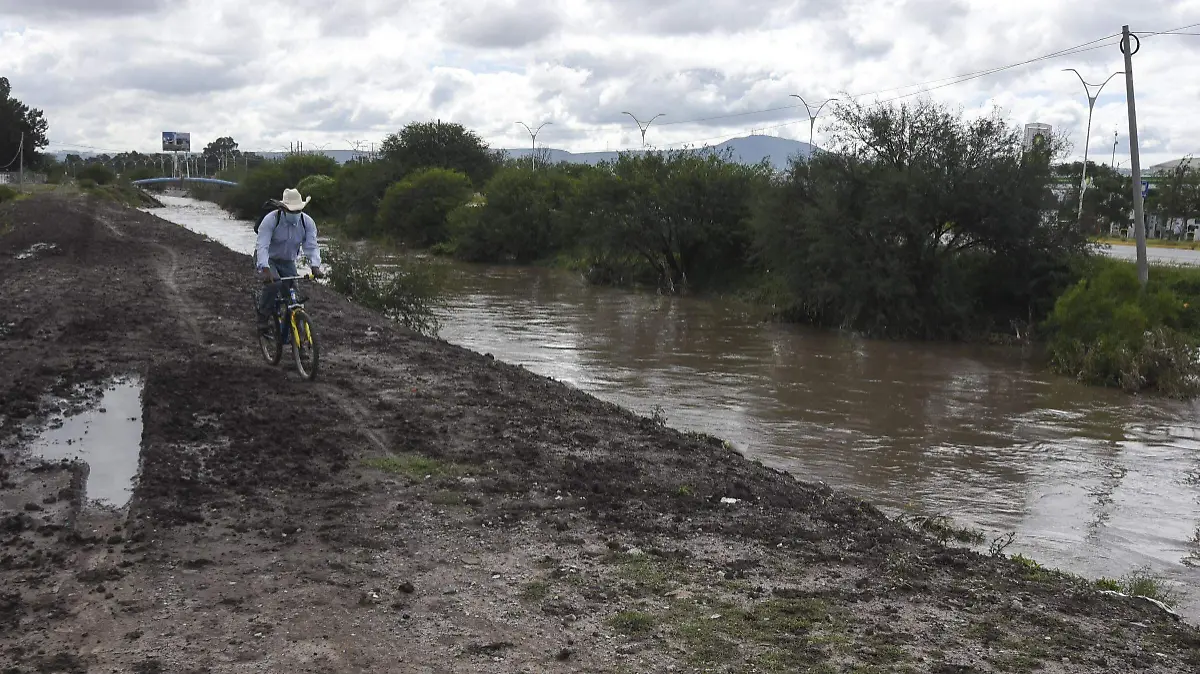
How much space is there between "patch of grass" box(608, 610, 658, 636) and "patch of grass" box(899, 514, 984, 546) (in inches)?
157

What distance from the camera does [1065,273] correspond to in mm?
28109

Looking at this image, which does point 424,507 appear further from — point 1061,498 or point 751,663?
point 1061,498

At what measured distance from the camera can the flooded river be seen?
10805 millimetres

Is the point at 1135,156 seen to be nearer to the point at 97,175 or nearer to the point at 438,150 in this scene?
the point at 438,150

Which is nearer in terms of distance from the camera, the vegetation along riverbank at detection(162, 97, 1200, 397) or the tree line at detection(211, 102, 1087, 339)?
the vegetation along riverbank at detection(162, 97, 1200, 397)

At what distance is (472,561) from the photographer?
611 centimetres

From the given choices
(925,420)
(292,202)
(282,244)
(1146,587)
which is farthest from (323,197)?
(1146,587)

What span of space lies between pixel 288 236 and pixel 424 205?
181 ft

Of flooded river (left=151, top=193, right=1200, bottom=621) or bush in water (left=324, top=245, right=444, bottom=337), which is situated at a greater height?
bush in water (left=324, top=245, right=444, bottom=337)

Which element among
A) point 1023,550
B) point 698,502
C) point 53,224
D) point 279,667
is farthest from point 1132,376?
point 53,224

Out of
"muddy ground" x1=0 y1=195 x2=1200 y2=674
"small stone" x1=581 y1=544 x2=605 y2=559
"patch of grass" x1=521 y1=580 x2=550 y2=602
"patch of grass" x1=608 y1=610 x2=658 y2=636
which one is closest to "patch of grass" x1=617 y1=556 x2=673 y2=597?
"muddy ground" x1=0 y1=195 x2=1200 y2=674

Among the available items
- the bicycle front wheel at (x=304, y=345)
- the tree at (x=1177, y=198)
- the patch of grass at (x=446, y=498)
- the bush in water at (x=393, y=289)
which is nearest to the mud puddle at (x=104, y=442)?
the bicycle front wheel at (x=304, y=345)

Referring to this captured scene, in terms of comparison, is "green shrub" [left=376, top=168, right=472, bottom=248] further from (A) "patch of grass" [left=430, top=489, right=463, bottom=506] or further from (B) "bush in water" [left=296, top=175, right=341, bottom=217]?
(A) "patch of grass" [left=430, top=489, right=463, bottom=506]

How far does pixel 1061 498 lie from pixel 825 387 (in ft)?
26.7
